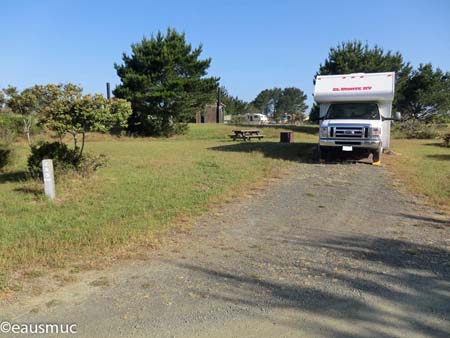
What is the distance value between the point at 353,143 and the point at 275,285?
9.99 metres

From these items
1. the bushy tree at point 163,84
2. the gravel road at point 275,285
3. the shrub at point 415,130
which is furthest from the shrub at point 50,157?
the shrub at point 415,130

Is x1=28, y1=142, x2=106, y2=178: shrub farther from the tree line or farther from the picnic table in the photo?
the picnic table

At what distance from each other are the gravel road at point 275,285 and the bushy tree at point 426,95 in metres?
37.3

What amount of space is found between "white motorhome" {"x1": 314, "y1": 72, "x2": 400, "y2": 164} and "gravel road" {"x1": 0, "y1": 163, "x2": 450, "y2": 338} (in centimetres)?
662

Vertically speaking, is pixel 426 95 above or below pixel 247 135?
above

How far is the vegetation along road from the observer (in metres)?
3.15

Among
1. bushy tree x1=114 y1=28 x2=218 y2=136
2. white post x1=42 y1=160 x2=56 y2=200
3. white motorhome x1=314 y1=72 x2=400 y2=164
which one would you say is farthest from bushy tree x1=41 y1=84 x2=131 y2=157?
bushy tree x1=114 y1=28 x2=218 y2=136

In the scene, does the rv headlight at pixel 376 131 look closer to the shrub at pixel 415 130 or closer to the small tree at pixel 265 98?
the shrub at pixel 415 130

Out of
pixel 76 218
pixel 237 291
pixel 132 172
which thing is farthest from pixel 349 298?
pixel 132 172

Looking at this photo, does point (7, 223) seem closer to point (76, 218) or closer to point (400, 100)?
point (76, 218)

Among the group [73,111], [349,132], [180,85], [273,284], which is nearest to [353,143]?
[349,132]

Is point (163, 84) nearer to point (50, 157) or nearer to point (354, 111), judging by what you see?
point (354, 111)

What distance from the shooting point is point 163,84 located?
29.3m

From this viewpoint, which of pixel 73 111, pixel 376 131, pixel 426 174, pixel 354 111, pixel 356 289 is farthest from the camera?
pixel 354 111
